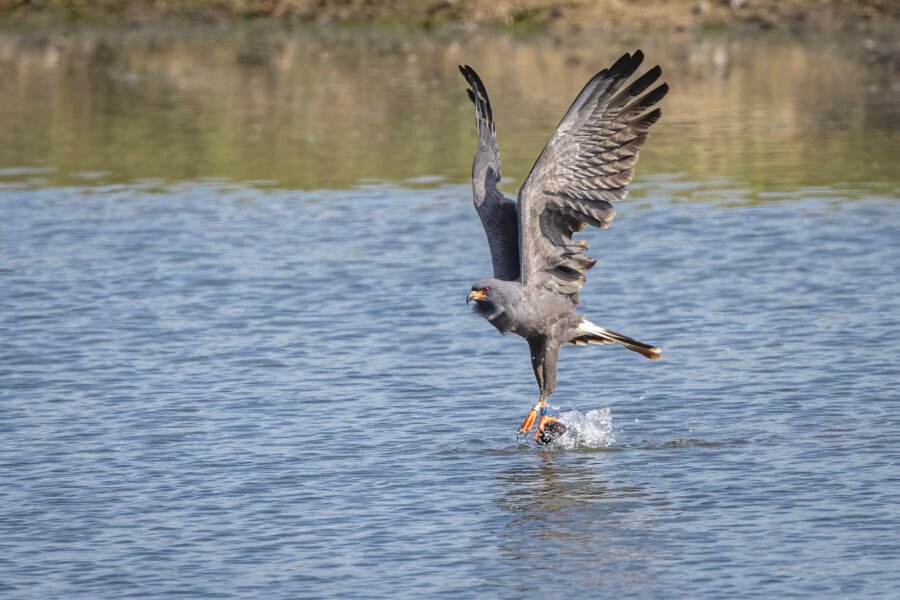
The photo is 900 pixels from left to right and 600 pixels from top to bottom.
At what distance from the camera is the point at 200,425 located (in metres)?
12.4

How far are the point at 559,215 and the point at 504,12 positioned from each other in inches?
1064

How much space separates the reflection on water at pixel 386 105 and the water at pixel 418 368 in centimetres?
15

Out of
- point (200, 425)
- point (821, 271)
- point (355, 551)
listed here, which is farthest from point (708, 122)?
point (355, 551)

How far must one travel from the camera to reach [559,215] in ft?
37.7

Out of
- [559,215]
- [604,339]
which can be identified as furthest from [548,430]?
[559,215]

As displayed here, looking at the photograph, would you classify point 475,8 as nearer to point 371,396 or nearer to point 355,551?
point 371,396

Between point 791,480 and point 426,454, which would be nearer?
point 791,480

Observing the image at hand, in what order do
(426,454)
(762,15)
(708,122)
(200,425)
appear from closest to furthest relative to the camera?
(426,454) < (200,425) < (708,122) < (762,15)

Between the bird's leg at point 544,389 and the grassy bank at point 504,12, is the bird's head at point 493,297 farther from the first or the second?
the grassy bank at point 504,12

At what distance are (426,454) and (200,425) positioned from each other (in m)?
1.93

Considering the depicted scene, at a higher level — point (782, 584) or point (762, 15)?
point (762, 15)

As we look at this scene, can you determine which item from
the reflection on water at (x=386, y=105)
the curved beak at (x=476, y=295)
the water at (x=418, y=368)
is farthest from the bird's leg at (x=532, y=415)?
the reflection on water at (x=386, y=105)

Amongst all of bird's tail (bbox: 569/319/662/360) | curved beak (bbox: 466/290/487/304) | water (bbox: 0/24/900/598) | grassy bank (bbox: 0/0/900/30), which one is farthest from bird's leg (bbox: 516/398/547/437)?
grassy bank (bbox: 0/0/900/30)

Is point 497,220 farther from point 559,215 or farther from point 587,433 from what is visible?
point 587,433
